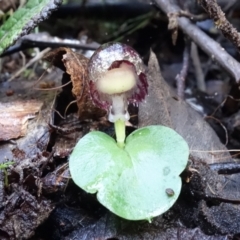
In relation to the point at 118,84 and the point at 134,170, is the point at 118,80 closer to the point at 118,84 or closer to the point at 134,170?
the point at 118,84

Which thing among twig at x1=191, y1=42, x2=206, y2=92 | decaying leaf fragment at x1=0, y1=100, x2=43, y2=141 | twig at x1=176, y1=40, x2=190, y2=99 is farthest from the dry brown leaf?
twig at x1=191, y1=42, x2=206, y2=92

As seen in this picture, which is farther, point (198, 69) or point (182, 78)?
point (198, 69)

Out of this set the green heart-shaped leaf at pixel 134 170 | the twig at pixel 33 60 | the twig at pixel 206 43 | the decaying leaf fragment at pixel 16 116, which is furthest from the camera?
the twig at pixel 33 60

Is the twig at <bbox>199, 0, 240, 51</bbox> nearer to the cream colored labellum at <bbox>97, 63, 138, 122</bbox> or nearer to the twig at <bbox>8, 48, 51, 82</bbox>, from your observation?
the cream colored labellum at <bbox>97, 63, 138, 122</bbox>

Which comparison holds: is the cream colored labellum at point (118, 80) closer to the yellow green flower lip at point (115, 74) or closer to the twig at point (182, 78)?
the yellow green flower lip at point (115, 74)

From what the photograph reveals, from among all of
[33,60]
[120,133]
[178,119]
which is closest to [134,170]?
[120,133]

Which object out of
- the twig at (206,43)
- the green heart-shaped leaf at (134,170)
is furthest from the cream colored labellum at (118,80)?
the twig at (206,43)

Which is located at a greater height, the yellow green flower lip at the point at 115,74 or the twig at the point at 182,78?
the yellow green flower lip at the point at 115,74
